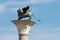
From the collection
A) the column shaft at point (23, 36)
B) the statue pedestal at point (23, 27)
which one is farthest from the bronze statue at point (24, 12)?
the column shaft at point (23, 36)

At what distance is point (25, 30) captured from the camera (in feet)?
112

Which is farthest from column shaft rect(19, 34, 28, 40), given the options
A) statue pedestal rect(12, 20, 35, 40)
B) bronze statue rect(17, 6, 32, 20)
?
bronze statue rect(17, 6, 32, 20)

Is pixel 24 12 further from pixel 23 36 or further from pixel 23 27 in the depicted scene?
pixel 23 36

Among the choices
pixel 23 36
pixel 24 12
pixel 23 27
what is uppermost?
pixel 24 12

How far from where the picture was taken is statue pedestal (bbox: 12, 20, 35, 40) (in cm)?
3388

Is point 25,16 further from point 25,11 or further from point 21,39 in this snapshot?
point 21,39

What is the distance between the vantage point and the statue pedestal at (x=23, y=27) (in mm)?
33875

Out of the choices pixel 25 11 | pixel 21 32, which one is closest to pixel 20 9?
pixel 25 11

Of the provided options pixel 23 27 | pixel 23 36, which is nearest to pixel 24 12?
pixel 23 27

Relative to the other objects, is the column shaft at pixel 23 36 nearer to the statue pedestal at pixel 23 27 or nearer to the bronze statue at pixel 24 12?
the statue pedestal at pixel 23 27

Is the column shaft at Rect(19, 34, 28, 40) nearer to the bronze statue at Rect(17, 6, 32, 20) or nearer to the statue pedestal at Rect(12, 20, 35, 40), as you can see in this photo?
the statue pedestal at Rect(12, 20, 35, 40)

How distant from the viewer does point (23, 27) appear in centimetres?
3422

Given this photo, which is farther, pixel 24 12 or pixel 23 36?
pixel 24 12

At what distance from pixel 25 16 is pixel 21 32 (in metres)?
2.14
